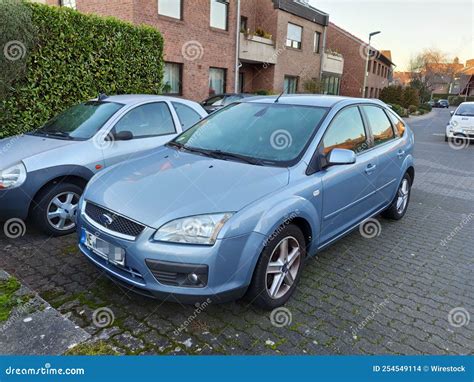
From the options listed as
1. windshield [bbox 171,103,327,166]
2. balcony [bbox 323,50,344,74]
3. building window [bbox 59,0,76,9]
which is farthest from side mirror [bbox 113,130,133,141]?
balcony [bbox 323,50,344,74]

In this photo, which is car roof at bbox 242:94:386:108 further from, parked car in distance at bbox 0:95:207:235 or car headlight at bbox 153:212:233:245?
car headlight at bbox 153:212:233:245

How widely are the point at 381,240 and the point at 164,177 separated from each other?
3.02 m

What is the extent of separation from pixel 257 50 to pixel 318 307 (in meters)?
17.9

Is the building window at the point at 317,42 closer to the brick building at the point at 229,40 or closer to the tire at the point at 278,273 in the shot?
the brick building at the point at 229,40

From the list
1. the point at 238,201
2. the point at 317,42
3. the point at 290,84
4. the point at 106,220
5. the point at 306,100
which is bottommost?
the point at 106,220

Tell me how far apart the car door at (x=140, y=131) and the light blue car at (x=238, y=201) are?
1105 millimetres

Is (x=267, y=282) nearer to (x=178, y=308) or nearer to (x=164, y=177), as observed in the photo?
(x=178, y=308)

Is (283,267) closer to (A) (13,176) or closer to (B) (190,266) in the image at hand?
(B) (190,266)

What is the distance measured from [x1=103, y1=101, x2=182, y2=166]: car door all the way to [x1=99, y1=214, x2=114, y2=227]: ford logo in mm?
1891

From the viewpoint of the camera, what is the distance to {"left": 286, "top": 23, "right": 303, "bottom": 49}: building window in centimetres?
2272

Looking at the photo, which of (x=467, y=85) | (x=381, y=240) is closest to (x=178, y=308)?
(x=381, y=240)

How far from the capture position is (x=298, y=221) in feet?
10.4

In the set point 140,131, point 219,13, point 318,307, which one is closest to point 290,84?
point 219,13

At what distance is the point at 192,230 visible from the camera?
257 cm
